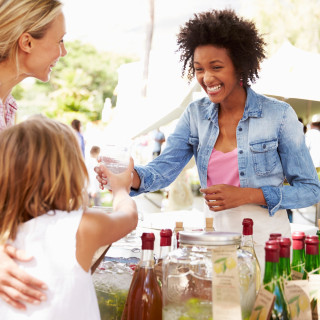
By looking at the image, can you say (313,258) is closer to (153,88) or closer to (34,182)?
(34,182)

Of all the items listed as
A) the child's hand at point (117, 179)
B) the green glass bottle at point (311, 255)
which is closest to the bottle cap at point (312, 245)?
the green glass bottle at point (311, 255)

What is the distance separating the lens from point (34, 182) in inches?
43.2

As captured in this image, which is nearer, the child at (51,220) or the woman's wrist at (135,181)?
the child at (51,220)

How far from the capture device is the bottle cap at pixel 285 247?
44.6 inches

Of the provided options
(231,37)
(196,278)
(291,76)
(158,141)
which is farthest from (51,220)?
(158,141)

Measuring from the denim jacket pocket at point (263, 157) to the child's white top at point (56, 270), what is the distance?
3.01 feet

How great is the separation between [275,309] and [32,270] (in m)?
0.56

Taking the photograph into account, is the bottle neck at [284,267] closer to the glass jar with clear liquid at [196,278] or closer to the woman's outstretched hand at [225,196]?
the glass jar with clear liquid at [196,278]

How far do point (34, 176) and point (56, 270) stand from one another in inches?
8.5

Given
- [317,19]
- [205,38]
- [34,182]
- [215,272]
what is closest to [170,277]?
[215,272]

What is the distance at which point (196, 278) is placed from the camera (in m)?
1.11

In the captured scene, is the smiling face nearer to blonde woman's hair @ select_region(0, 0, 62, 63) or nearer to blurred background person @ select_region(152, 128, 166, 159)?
blonde woman's hair @ select_region(0, 0, 62, 63)

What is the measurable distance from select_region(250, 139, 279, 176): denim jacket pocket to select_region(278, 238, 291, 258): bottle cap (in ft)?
2.30

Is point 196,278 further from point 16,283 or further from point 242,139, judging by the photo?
point 242,139
